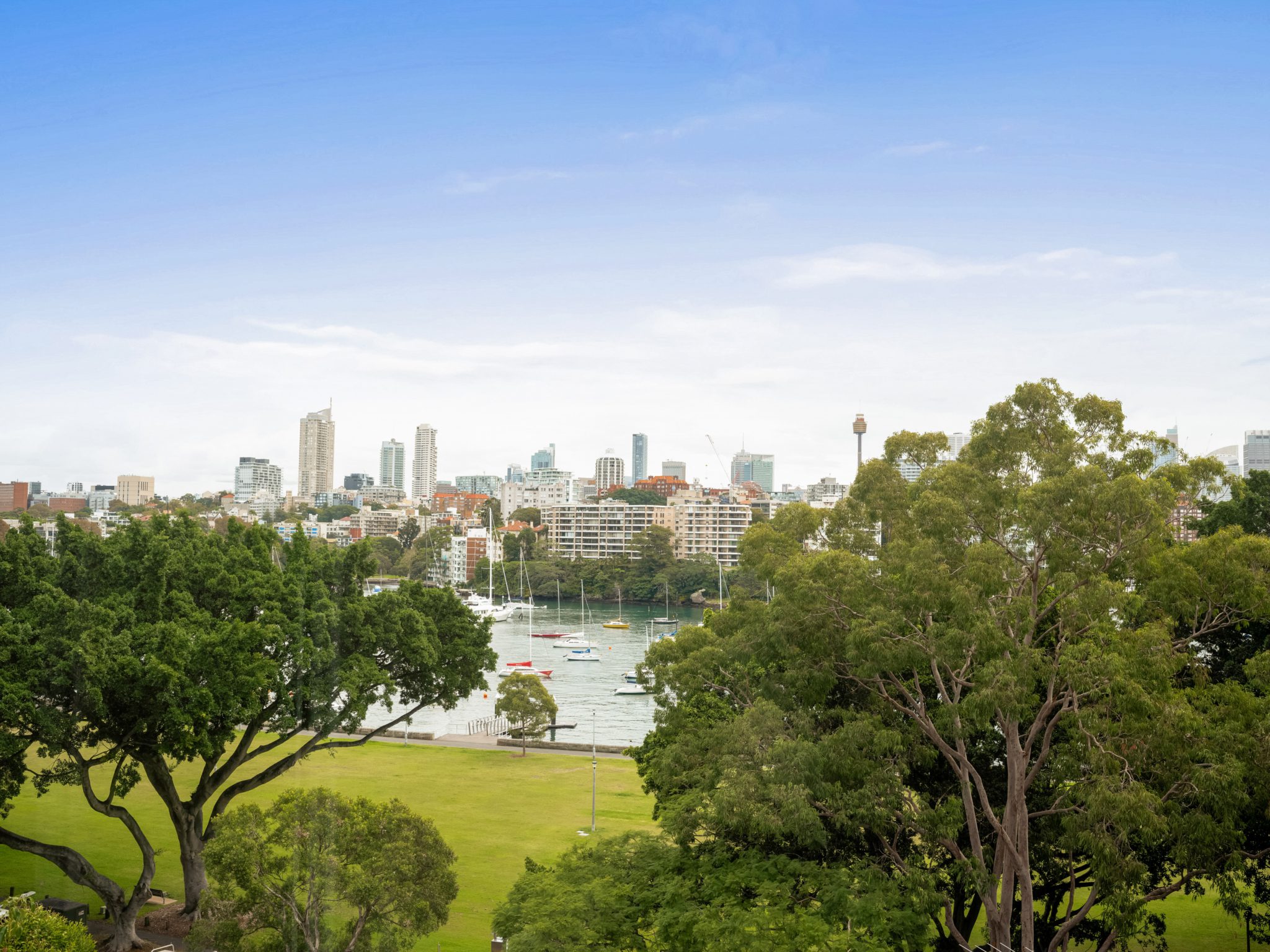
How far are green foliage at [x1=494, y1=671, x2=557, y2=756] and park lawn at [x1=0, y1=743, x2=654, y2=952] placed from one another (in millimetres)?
666

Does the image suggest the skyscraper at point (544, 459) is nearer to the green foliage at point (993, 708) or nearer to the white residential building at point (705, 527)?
the green foliage at point (993, 708)

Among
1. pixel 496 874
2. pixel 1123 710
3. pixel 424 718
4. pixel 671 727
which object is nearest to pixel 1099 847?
pixel 1123 710

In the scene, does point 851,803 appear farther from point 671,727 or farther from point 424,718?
point 424,718

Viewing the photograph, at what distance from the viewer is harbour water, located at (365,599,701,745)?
1173 cm

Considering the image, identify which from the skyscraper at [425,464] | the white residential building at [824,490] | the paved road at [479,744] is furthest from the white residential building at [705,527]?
the skyscraper at [425,464]

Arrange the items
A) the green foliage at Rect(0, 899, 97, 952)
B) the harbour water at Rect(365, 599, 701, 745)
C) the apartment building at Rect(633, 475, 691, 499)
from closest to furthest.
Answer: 1. the green foliage at Rect(0, 899, 97, 952)
2. the harbour water at Rect(365, 599, 701, 745)
3. the apartment building at Rect(633, 475, 691, 499)

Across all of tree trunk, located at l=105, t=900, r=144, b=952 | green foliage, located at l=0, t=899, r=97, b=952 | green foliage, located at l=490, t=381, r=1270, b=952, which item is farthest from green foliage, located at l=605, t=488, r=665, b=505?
green foliage, located at l=0, t=899, r=97, b=952

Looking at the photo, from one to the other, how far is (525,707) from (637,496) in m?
9.39

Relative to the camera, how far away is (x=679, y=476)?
70.9ft

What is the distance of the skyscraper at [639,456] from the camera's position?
13.1 metres

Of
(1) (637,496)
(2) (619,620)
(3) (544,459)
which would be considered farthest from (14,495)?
(2) (619,620)

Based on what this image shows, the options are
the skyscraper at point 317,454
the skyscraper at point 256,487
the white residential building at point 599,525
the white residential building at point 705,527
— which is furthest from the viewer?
the white residential building at point 705,527

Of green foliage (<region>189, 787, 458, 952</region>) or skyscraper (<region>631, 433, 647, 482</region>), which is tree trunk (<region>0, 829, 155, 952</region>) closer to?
green foliage (<region>189, 787, 458, 952</region>)

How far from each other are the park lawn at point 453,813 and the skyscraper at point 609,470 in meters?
5.78
